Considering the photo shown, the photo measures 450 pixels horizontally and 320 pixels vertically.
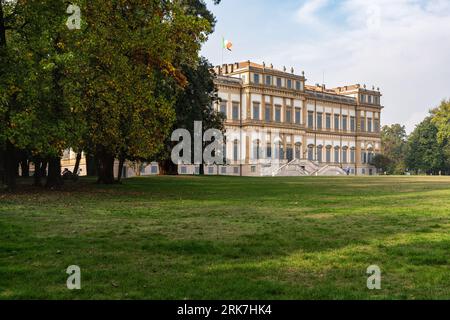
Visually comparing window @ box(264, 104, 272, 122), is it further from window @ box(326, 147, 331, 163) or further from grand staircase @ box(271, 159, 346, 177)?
window @ box(326, 147, 331, 163)

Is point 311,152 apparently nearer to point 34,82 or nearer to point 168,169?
point 168,169

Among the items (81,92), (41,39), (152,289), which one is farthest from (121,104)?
(152,289)

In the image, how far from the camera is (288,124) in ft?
310

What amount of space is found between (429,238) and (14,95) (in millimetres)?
16229

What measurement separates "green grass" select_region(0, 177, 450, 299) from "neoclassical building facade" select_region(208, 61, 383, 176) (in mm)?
65114

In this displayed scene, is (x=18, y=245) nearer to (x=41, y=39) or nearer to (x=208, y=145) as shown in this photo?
(x=41, y=39)

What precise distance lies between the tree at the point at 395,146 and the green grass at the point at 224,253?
106 meters

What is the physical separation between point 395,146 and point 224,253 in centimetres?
13484

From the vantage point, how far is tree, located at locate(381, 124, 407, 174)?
11900cm

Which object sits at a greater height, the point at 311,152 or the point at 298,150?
the point at 298,150

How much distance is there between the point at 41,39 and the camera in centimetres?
1947

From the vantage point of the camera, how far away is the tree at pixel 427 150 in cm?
10656

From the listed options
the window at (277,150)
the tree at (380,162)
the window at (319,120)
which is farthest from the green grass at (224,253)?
the tree at (380,162)

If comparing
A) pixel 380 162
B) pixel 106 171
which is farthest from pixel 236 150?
pixel 106 171
